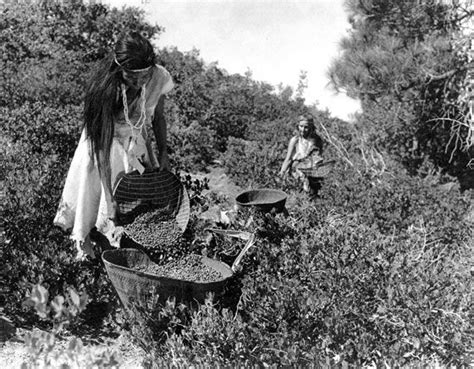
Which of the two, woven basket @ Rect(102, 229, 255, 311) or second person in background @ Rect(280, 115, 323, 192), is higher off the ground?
second person in background @ Rect(280, 115, 323, 192)

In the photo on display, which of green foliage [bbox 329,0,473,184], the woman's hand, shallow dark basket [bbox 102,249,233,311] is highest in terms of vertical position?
green foliage [bbox 329,0,473,184]

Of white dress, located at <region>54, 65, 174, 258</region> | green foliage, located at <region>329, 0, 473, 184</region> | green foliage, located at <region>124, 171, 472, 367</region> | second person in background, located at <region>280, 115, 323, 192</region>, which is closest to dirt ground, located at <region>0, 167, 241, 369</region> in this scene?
green foliage, located at <region>124, 171, 472, 367</region>

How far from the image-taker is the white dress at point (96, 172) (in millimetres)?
3660

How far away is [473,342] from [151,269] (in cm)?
169

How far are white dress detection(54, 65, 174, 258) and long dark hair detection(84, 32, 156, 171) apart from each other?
98mm

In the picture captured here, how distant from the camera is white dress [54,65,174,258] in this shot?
12.0ft

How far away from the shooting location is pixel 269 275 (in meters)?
3.19

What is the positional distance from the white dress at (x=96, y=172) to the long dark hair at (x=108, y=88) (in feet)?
0.32

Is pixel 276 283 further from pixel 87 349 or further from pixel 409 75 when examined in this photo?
pixel 409 75

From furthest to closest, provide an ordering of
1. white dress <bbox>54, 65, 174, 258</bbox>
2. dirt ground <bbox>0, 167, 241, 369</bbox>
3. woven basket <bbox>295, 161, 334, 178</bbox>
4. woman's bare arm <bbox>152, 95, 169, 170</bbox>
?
1. woven basket <bbox>295, 161, 334, 178</bbox>
2. woman's bare arm <bbox>152, 95, 169, 170</bbox>
3. white dress <bbox>54, 65, 174, 258</bbox>
4. dirt ground <bbox>0, 167, 241, 369</bbox>

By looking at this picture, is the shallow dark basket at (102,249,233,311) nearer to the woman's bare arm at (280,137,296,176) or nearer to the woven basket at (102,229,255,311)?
the woven basket at (102,229,255,311)

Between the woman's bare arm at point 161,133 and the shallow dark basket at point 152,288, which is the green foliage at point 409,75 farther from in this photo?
the shallow dark basket at point 152,288

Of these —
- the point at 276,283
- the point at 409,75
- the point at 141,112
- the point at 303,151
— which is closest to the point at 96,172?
the point at 141,112

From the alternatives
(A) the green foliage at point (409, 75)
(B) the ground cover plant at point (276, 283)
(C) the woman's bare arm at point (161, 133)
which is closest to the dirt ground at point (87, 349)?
(B) the ground cover plant at point (276, 283)
